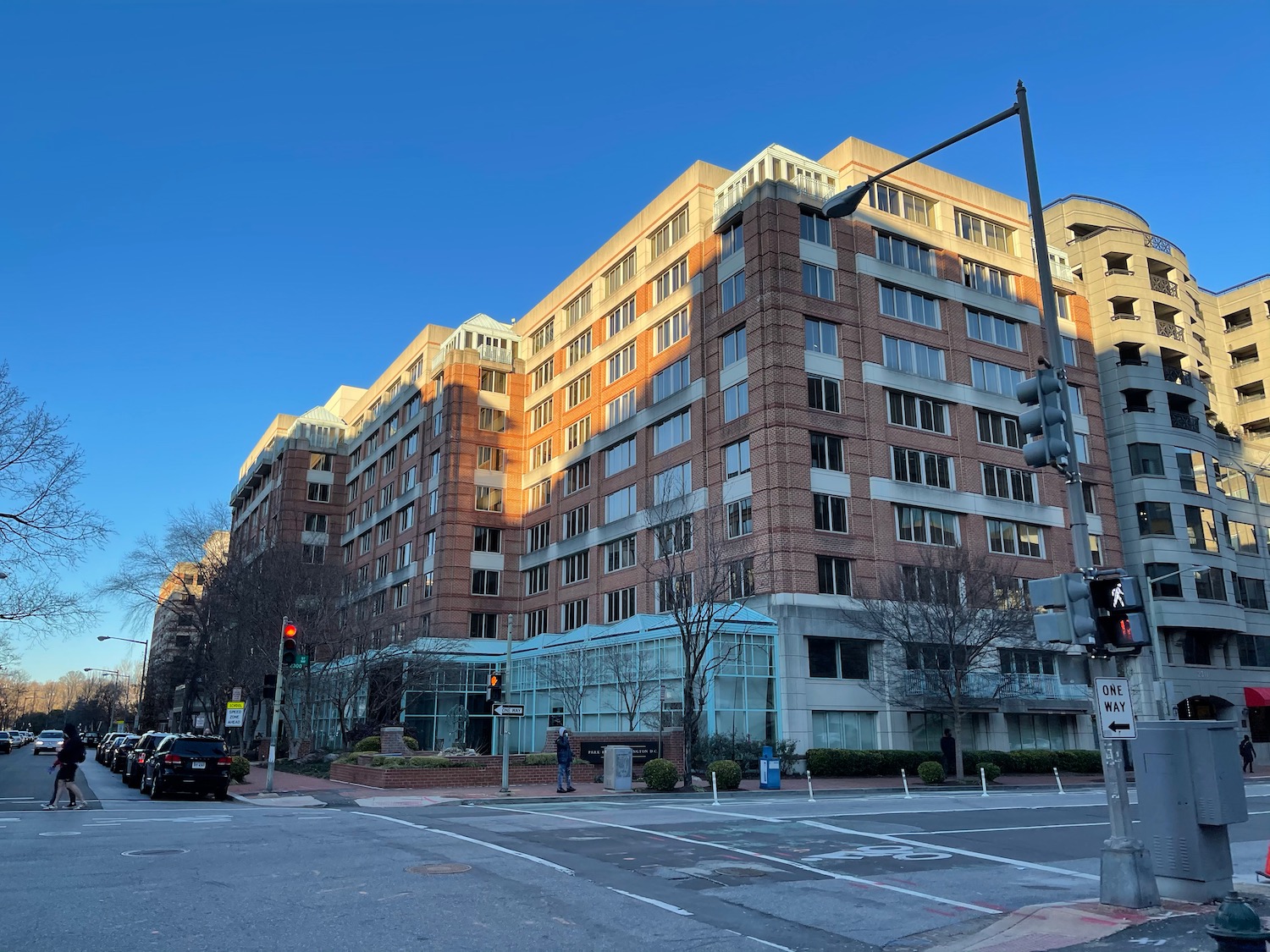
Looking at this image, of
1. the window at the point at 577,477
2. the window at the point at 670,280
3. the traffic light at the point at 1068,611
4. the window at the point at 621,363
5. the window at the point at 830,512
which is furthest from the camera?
the window at the point at 577,477

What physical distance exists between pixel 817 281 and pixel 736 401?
6809mm

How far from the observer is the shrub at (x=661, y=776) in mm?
26812

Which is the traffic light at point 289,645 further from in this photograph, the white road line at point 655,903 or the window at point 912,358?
the window at point 912,358

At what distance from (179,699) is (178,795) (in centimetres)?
10673

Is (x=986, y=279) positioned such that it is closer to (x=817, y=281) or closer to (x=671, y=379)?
(x=817, y=281)

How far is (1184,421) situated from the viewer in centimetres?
5534

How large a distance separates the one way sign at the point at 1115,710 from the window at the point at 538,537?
50952 mm

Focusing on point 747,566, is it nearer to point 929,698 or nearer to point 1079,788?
point 929,698

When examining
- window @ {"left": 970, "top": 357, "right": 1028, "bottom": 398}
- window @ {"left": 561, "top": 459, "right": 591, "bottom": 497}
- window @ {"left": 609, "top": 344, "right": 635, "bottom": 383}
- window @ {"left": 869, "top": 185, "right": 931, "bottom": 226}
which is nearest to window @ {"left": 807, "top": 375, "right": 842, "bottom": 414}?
window @ {"left": 970, "top": 357, "right": 1028, "bottom": 398}

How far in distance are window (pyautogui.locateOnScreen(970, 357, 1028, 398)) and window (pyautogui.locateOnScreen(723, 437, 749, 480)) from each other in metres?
13.5

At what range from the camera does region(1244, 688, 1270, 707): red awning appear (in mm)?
52562

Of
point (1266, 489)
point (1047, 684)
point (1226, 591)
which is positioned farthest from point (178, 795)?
point (1266, 489)

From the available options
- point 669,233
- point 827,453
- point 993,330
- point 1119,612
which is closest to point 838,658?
point 827,453

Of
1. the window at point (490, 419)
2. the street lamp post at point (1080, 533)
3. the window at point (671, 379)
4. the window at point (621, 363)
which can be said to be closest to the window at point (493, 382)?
the window at point (490, 419)
